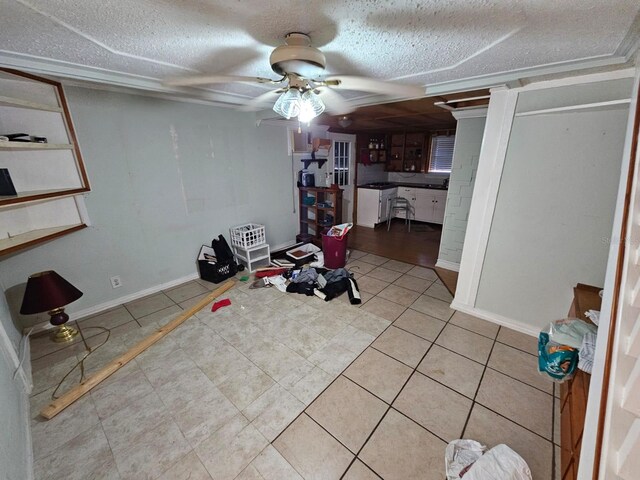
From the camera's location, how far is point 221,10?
106cm

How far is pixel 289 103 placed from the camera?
154cm

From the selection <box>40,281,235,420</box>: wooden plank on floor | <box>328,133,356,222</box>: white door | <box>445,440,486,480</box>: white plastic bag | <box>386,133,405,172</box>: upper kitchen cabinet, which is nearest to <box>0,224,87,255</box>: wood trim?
<box>40,281,235,420</box>: wooden plank on floor

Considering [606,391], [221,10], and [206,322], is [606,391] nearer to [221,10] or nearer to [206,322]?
[221,10]

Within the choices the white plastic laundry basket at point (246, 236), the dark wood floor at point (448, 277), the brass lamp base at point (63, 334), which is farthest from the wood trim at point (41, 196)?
the dark wood floor at point (448, 277)

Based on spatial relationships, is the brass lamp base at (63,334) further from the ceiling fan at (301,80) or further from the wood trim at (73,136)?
the ceiling fan at (301,80)

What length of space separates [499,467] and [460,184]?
2.93m

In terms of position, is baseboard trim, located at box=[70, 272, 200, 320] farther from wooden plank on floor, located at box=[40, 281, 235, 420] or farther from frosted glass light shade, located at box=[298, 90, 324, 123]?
frosted glass light shade, located at box=[298, 90, 324, 123]

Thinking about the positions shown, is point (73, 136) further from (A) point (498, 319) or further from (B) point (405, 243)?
(B) point (405, 243)

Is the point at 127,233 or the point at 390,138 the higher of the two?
the point at 390,138

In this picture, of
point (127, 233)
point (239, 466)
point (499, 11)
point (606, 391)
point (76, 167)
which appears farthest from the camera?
point (127, 233)

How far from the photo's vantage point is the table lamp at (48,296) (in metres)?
1.92

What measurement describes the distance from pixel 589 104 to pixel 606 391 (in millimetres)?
1898

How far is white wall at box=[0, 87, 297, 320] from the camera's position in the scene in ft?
7.62

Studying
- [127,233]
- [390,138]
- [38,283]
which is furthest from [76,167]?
[390,138]
